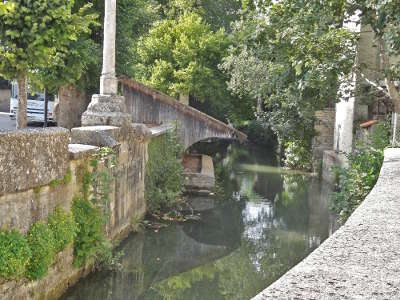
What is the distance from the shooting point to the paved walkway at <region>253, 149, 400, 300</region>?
207cm

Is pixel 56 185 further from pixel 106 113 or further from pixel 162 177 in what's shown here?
pixel 162 177

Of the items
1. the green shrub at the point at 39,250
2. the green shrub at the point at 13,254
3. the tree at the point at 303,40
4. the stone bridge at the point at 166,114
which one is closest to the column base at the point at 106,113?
the tree at the point at 303,40

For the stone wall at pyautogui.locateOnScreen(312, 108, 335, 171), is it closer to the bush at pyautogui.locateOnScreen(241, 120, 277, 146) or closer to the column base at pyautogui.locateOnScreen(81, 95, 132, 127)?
the bush at pyautogui.locateOnScreen(241, 120, 277, 146)

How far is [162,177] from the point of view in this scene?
15.3 meters

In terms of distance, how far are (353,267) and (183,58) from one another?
26.2 meters

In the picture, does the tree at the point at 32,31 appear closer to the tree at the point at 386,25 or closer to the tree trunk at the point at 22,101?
the tree trunk at the point at 22,101

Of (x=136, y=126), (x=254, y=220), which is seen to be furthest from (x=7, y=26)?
(x=254, y=220)

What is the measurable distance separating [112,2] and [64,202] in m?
5.79

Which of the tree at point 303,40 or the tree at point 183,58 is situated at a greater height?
the tree at point 183,58

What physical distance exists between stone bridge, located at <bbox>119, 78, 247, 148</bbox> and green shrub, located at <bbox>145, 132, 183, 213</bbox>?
275cm

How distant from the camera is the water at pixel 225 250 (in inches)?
366

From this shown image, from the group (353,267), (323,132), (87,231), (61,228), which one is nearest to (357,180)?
(87,231)

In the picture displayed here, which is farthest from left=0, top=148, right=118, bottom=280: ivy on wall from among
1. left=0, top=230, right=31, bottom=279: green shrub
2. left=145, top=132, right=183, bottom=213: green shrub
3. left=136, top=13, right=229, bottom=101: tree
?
left=136, top=13, right=229, bottom=101: tree

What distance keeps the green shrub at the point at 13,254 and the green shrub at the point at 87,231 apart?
1.94 metres
